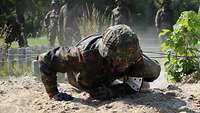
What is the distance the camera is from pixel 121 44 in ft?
18.4

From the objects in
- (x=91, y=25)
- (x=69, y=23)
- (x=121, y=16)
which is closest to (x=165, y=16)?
(x=121, y=16)

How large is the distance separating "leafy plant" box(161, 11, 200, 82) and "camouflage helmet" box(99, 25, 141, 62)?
3383 millimetres

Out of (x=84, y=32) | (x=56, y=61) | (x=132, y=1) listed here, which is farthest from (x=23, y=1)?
(x=56, y=61)

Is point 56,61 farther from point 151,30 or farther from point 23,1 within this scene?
point 23,1

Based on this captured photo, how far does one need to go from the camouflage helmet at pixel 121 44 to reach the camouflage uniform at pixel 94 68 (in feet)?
0.08

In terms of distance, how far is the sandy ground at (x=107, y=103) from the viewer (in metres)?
5.90

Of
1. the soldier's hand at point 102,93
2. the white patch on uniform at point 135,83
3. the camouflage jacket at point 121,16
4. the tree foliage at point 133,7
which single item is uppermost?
the tree foliage at point 133,7

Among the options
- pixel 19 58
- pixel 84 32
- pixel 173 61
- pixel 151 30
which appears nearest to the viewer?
pixel 173 61

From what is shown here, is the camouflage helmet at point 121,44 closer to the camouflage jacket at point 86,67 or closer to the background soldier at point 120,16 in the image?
the camouflage jacket at point 86,67

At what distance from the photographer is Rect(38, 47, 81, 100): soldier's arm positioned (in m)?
A: 6.38

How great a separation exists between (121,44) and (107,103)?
804 mm

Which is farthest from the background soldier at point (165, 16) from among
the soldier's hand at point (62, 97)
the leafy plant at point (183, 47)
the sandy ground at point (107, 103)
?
the soldier's hand at point (62, 97)

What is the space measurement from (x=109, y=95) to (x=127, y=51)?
813mm

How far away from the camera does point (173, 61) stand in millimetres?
9383
